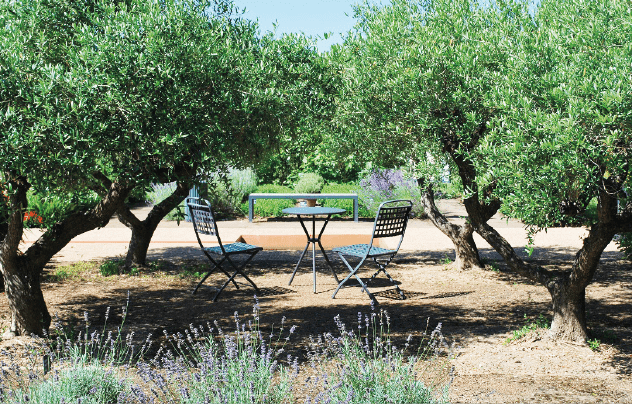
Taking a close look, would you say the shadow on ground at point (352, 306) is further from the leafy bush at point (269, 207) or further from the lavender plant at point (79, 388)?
the leafy bush at point (269, 207)

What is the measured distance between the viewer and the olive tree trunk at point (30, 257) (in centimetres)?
469

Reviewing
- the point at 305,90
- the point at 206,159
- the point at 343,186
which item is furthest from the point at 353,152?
the point at 343,186

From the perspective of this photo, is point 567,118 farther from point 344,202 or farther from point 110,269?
point 344,202

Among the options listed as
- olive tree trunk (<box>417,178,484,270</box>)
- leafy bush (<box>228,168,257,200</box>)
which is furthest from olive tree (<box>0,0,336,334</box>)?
leafy bush (<box>228,168,257,200</box>)

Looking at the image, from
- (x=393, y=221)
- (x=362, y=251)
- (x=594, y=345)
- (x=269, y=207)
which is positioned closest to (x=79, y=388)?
(x=594, y=345)

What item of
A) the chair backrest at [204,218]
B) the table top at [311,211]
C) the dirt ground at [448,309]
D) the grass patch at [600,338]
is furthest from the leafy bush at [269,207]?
the grass patch at [600,338]

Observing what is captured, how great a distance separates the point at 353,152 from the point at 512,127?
3385mm

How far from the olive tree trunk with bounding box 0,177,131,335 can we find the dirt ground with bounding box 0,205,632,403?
21.6 inches

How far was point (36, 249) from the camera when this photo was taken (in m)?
4.93

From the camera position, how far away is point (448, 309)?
5945 millimetres

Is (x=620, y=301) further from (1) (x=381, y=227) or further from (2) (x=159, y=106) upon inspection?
(2) (x=159, y=106)

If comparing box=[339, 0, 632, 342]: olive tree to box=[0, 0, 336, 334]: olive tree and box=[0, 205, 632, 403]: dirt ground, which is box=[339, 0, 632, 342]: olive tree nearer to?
box=[0, 205, 632, 403]: dirt ground

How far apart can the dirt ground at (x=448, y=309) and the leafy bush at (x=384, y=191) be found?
4.40 meters

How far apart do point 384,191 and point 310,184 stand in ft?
8.52
